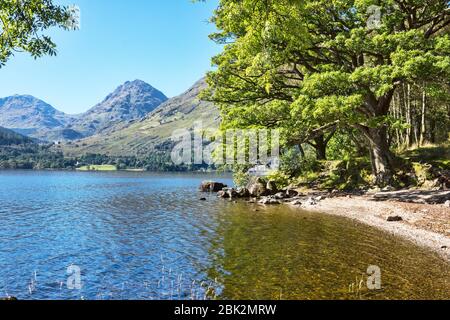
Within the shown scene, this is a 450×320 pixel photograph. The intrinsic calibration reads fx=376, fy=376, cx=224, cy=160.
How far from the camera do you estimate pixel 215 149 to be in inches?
1989

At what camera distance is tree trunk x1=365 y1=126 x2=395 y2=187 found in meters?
43.0

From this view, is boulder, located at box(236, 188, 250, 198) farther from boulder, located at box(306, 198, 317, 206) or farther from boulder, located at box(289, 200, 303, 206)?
boulder, located at box(306, 198, 317, 206)

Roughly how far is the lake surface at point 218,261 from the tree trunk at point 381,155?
43.0 feet

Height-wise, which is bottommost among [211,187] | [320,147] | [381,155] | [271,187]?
[211,187]

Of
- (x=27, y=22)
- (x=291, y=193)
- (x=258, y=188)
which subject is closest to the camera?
(x=27, y=22)

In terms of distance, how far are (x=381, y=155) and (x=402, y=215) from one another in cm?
1460

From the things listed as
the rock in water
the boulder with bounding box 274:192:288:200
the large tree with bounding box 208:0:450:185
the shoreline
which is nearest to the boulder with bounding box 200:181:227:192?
the boulder with bounding box 274:192:288:200

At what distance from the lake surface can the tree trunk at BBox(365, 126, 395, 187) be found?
13098 millimetres

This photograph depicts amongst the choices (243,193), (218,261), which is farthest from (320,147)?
(218,261)

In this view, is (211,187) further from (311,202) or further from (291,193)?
(311,202)

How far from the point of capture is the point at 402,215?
29891mm
